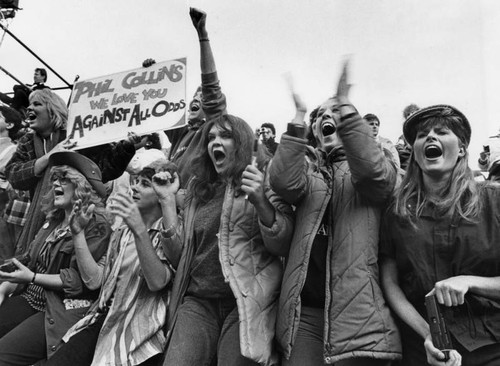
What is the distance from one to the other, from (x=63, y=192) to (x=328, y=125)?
207 cm

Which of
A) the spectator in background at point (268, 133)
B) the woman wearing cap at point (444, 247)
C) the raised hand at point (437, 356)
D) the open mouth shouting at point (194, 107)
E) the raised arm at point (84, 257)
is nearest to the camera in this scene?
the raised hand at point (437, 356)

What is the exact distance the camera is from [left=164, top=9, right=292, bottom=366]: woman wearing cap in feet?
9.73

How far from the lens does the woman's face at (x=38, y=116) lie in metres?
5.31

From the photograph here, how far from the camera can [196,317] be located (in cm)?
322

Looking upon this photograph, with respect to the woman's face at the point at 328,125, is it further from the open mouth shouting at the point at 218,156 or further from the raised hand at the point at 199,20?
the raised hand at the point at 199,20

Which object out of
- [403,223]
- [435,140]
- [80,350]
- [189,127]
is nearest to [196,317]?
[80,350]

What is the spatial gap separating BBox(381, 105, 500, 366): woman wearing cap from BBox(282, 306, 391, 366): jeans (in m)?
0.32

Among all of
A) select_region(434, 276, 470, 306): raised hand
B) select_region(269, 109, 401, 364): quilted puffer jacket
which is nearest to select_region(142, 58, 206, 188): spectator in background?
select_region(269, 109, 401, 364): quilted puffer jacket

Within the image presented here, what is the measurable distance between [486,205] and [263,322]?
121cm

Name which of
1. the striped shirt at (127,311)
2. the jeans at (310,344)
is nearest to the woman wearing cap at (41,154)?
the striped shirt at (127,311)

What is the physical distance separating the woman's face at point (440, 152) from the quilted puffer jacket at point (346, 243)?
0.19 metres

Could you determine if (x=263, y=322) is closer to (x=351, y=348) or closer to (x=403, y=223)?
(x=351, y=348)

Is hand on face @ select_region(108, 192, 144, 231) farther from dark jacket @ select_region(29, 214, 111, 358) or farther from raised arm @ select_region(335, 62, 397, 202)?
raised arm @ select_region(335, 62, 397, 202)

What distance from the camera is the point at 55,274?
13.0ft
